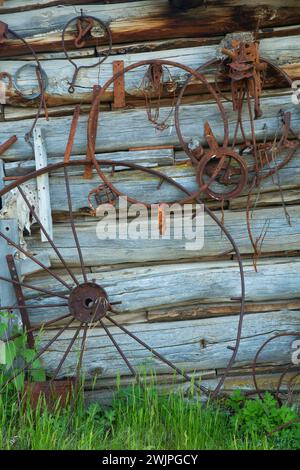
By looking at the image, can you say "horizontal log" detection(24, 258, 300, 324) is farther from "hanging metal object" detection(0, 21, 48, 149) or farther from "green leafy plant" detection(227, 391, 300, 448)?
"hanging metal object" detection(0, 21, 48, 149)

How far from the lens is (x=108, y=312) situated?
3.92 metres

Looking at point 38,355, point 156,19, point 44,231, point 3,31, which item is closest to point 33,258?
point 44,231

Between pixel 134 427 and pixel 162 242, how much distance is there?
993 mm

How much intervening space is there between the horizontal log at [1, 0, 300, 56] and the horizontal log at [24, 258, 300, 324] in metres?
1.24

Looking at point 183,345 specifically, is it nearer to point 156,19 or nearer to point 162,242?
point 162,242

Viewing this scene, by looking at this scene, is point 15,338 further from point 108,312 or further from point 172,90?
point 172,90

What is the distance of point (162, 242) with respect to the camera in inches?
153

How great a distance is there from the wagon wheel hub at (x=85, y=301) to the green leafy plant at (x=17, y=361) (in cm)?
31

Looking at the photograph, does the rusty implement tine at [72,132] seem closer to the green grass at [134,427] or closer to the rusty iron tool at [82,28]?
the rusty iron tool at [82,28]

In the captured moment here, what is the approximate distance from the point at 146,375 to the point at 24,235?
3.32 ft

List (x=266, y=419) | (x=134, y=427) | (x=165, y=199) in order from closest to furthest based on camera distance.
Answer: (x=134, y=427) → (x=266, y=419) → (x=165, y=199)

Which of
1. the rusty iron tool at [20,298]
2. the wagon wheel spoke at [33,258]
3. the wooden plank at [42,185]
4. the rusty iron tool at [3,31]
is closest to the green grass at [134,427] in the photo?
the rusty iron tool at [20,298]
